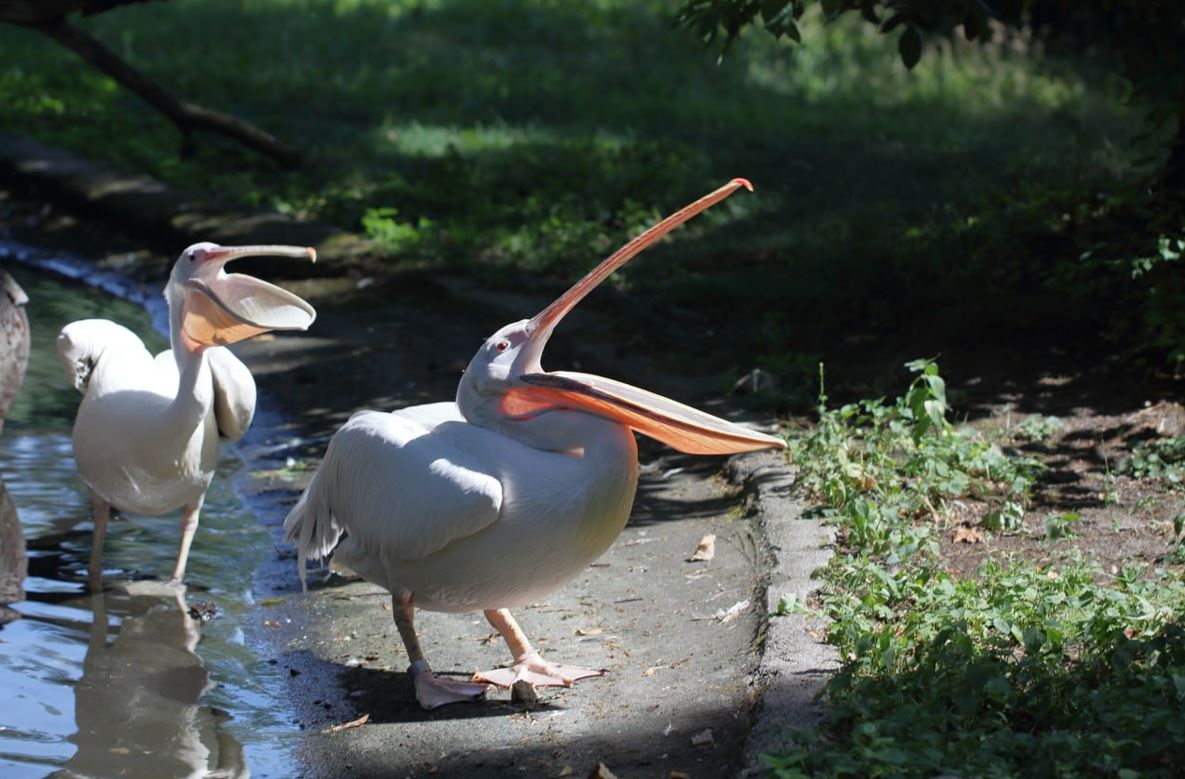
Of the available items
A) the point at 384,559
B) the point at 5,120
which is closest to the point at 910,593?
the point at 384,559

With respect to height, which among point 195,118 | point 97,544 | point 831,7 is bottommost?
point 97,544

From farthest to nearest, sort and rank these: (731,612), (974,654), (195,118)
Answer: (195,118) → (731,612) → (974,654)

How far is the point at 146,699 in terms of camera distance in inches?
165

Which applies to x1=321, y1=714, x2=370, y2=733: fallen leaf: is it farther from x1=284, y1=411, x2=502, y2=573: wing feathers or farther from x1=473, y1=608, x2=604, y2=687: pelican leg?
x1=284, y1=411, x2=502, y2=573: wing feathers

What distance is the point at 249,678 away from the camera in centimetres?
434

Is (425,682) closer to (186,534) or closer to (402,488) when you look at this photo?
(402,488)

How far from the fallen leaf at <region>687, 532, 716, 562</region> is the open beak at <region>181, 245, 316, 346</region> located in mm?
1516

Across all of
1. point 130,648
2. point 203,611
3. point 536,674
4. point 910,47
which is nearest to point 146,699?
point 130,648

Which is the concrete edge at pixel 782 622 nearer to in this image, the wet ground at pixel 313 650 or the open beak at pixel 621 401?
the wet ground at pixel 313 650

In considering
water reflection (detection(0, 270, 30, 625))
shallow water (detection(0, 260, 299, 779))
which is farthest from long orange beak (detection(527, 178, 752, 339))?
water reflection (detection(0, 270, 30, 625))

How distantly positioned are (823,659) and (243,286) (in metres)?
2.33

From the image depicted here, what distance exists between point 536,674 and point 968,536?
1547 mm

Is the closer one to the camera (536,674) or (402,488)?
(402,488)

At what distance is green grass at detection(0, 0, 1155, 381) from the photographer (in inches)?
301
